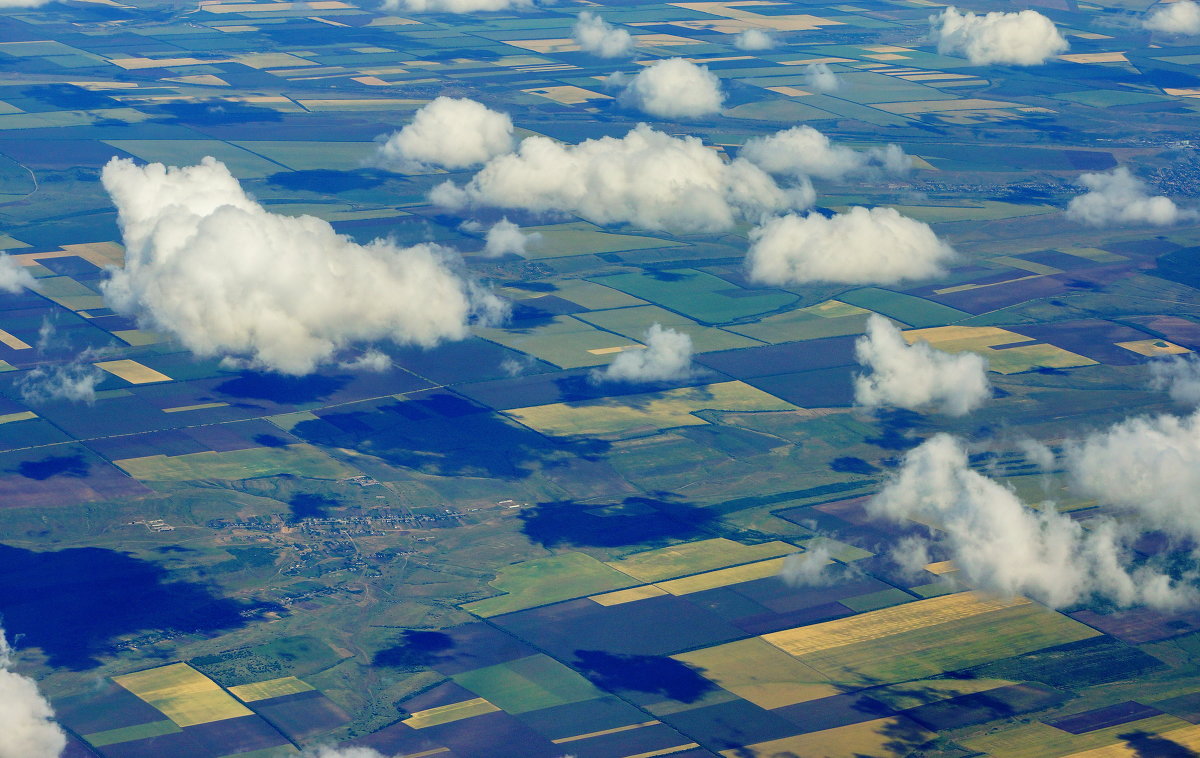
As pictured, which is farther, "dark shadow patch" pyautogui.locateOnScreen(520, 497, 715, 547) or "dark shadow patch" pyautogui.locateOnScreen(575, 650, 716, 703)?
"dark shadow patch" pyautogui.locateOnScreen(520, 497, 715, 547)

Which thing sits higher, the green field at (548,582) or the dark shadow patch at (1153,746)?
the green field at (548,582)

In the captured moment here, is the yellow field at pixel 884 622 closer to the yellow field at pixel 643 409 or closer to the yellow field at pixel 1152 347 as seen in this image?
the yellow field at pixel 643 409

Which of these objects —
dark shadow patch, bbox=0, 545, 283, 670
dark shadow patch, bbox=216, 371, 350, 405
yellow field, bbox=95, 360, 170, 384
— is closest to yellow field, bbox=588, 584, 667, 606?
dark shadow patch, bbox=0, 545, 283, 670

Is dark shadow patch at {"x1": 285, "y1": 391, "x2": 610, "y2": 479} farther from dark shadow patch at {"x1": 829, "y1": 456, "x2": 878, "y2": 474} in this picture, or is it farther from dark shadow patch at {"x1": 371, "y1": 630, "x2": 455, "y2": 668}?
dark shadow patch at {"x1": 371, "y1": 630, "x2": 455, "y2": 668}

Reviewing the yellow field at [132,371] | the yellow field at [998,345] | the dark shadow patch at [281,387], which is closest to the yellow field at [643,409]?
the dark shadow patch at [281,387]

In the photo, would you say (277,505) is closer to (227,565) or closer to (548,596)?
(227,565)

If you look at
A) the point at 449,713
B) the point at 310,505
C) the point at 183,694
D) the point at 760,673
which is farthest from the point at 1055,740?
the point at 310,505
